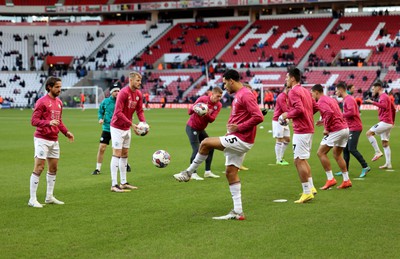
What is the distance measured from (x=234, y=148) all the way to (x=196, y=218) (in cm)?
131

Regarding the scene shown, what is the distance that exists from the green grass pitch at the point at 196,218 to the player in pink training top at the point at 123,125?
451 mm

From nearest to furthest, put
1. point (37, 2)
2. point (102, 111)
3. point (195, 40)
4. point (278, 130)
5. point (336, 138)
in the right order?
point (336, 138) < point (102, 111) < point (278, 130) < point (195, 40) < point (37, 2)

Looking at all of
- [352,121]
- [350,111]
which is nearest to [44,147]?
[350,111]

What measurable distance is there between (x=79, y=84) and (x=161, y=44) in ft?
41.7

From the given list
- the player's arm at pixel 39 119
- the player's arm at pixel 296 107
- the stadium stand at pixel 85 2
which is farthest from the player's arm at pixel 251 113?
the stadium stand at pixel 85 2

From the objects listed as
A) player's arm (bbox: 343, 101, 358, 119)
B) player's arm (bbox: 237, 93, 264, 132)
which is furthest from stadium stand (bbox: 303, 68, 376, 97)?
player's arm (bbox: 237, 93, 264, 132)

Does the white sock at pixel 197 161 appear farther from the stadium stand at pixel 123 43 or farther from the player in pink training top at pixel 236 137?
the stadium stand at pixel 123 43

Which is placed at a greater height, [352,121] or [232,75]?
[232,75]

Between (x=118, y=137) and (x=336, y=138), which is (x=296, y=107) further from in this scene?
(x=118, y=137)

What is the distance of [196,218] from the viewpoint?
10.2m

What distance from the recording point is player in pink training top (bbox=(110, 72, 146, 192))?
1312cm

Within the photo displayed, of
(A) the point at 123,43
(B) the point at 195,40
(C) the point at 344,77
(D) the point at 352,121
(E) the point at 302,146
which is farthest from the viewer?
(A) the point at 123,43

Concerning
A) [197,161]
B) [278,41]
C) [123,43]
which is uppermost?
[278,41]

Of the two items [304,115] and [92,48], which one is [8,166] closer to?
[304,115]
